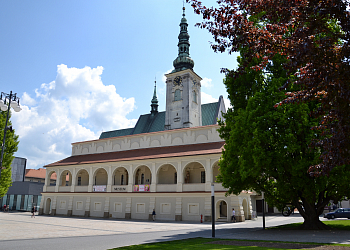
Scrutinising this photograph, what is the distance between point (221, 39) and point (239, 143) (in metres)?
11.8

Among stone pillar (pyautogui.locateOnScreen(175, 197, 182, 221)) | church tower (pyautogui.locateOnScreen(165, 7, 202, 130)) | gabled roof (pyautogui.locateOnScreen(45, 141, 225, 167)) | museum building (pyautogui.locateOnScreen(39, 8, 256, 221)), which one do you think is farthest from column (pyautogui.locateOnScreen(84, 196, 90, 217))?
church tower (pyautogui.locateOnScreen(165, 7, 202, 130))

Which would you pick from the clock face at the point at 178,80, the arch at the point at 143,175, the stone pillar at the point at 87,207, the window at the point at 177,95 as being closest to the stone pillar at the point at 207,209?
the arch at the point at 143,175

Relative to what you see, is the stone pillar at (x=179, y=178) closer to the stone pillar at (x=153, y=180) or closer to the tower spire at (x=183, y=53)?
the stone pillar at (x=153, y=180)

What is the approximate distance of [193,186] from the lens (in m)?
35.7

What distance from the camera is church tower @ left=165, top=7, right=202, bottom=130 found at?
63562 mm

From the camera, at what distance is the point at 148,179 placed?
Answer: 143 feet

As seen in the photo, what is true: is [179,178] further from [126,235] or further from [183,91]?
[183,91]

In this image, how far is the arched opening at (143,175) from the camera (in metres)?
43.7

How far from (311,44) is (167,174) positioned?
115ft

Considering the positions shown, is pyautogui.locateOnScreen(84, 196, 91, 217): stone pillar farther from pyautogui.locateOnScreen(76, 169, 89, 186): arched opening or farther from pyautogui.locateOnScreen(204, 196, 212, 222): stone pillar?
pyautogui.locateOnScreen(204, 196, 212, 222): stone pillar

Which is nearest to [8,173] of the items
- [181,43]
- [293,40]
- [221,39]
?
[221,39]

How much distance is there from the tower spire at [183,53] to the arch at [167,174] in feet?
101

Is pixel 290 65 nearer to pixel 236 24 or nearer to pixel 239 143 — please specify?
pixel 236 24

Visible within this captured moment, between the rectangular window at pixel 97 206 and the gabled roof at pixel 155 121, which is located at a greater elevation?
the gabled roof at pixel 155 121
